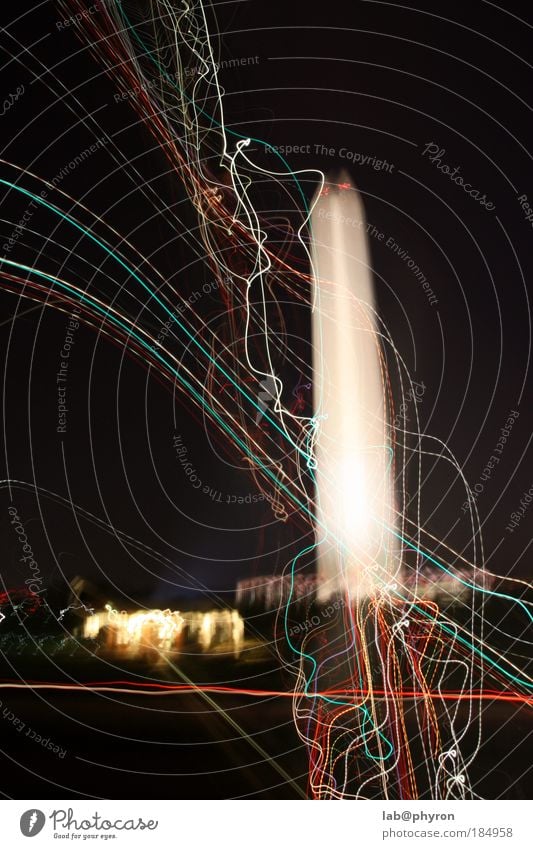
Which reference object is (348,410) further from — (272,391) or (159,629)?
(159,629)

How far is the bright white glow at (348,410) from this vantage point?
163 cm

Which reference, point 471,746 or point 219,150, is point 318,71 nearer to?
point 219,150

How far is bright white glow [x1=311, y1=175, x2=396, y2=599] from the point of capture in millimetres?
1628

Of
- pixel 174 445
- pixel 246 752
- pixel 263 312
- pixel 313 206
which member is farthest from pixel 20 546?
pixel 313 206

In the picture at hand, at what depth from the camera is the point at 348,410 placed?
5.48 ft

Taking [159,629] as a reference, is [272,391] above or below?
above

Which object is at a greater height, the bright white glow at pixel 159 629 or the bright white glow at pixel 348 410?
the bright white glow at pixel 348 410

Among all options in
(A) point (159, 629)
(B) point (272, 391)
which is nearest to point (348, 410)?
(B) point (272, 391)

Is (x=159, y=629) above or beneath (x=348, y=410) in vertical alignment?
beneath

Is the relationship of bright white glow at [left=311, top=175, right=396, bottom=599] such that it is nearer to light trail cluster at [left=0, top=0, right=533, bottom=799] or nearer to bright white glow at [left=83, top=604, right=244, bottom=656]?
light trail cluster at [left=0, top=0, right=533, bottom=799]

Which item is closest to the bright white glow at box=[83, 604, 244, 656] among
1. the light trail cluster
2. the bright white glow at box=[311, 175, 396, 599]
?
the light trail cluster

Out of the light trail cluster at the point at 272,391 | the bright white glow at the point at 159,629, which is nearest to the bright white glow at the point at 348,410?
the light trail cluster at the point at 272,391

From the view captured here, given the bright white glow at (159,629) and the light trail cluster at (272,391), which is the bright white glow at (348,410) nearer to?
the light trail cluster at (272,391)

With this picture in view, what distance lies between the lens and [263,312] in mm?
1690
